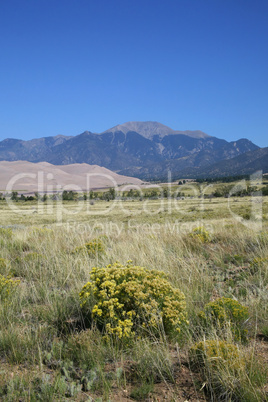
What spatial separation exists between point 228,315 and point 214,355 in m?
0.80

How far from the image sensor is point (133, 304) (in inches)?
134

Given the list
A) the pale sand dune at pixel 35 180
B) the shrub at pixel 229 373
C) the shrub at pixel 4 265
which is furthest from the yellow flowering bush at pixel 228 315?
the pale sand dune at pixel 35 180

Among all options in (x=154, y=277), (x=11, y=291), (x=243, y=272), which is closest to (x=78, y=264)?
(x=11, y=291)

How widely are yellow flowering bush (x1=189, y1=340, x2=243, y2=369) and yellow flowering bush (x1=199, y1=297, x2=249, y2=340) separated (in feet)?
1.24

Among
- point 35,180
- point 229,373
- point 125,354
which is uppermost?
point 35,180

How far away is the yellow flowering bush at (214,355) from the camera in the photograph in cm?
251

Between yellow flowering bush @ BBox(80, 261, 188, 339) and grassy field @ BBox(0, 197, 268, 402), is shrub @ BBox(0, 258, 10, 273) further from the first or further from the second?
yellow flowering bush @ BBox(80, 261, 188, 339)

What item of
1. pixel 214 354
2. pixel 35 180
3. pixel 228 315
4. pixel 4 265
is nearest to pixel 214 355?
pixel 214 354

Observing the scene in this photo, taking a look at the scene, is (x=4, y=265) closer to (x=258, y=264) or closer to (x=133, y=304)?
(x=133, y=304)

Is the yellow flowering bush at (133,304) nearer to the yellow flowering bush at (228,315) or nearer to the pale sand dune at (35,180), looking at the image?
the yellow flowering bush at (228,315)

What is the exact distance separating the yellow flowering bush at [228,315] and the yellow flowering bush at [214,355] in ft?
1.24

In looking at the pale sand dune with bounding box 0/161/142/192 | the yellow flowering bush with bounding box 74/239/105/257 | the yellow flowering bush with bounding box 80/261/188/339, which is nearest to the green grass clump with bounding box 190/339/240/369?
the yellow flowering bush with bounding box 80/261/188/339

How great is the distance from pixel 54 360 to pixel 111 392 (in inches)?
31.0

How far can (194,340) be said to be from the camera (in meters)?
3.24
